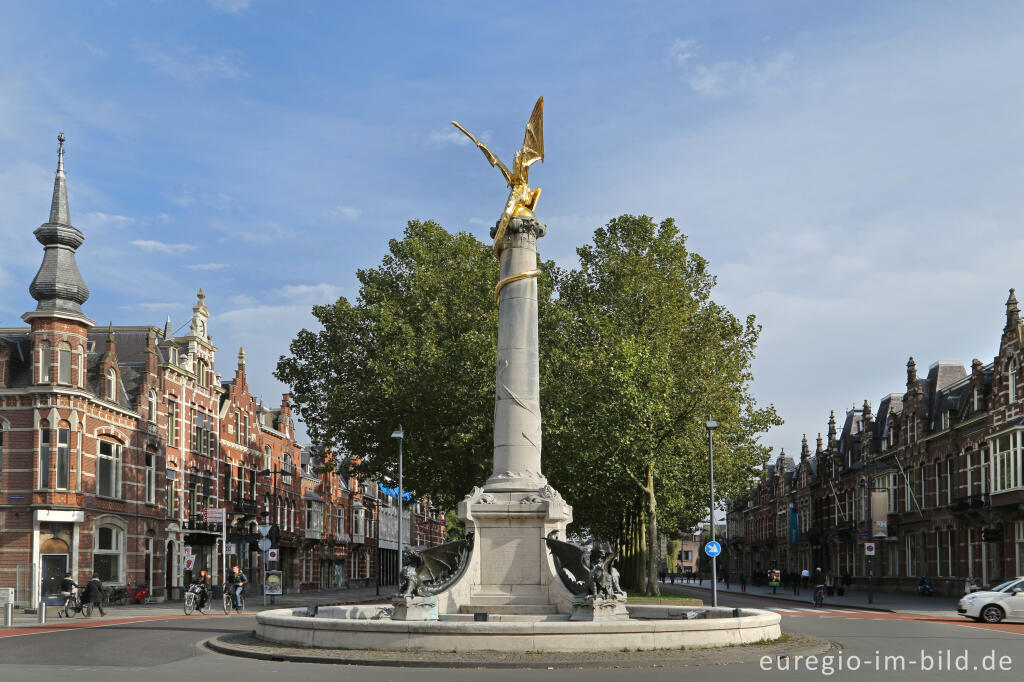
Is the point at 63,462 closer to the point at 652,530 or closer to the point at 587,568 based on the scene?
the point at 652,530

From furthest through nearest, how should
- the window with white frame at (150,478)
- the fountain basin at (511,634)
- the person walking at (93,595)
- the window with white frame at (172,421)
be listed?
the window with white frame at (172,421)
the window with white frame at (150,478)
the person walking at (93,595)
the fountain basin at (511,634)

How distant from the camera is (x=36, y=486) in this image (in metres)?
44.6

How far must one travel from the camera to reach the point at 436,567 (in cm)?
2353

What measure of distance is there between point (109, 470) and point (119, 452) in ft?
3.87

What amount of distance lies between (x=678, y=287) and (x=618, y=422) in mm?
10670

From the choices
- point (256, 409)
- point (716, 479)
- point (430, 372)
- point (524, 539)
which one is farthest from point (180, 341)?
point (524, 539)

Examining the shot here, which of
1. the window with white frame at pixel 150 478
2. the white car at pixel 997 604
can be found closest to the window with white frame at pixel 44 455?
the window with white frame at pixel 150 478

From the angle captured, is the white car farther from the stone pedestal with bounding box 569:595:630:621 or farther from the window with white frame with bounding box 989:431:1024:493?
the stone pedestal with bounding box 569:595:630:621

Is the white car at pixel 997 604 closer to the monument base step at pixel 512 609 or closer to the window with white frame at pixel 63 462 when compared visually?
the monument base step at pixel 512 609

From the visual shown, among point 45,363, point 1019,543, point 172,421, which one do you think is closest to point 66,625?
point 45,363

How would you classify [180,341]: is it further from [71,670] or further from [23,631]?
[71,670]

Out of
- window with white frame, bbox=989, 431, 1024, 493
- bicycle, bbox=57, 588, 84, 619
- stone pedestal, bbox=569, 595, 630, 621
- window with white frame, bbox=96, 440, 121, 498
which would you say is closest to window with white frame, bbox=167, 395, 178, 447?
window with white frame, bbox=96, 440, 121, 498

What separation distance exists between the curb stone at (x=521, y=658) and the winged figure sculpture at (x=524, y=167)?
10718 mm

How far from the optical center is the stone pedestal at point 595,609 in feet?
68.9
